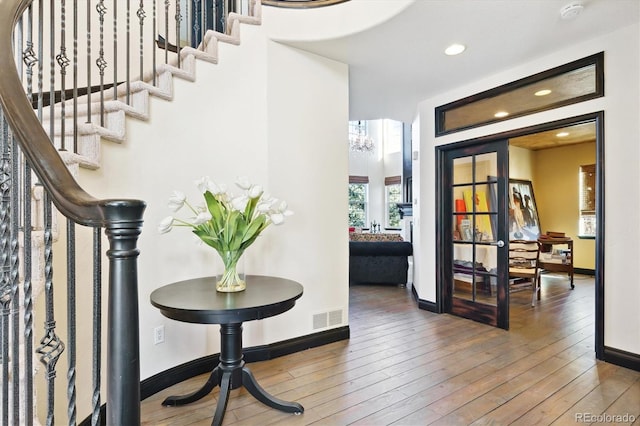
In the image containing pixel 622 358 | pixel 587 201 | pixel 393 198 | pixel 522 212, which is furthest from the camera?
pixel 393 198

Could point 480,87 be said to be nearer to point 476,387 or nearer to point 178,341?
point 476,387

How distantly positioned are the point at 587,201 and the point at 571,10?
18.3ft

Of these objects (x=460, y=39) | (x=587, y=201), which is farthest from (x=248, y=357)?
(x=587, y=201)

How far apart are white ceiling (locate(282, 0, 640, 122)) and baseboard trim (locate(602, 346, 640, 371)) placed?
2.52 meters

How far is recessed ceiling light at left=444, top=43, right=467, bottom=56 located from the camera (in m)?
2.88

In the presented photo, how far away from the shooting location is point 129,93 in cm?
224

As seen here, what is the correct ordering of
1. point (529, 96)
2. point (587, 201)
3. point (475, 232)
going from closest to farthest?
1. point (529, 96)
2. point (475, 232)
3. point (587, 201)

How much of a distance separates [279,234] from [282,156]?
663mm

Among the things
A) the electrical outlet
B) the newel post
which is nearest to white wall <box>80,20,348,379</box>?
the electrical outlet

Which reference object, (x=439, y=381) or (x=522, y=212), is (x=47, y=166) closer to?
(x=439, y=381)

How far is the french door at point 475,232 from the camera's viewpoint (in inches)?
139

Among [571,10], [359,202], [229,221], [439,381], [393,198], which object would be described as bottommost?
[439,381]

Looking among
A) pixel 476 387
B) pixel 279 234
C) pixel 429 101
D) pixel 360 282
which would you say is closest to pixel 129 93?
pixel 279 234

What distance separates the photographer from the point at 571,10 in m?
2.35
